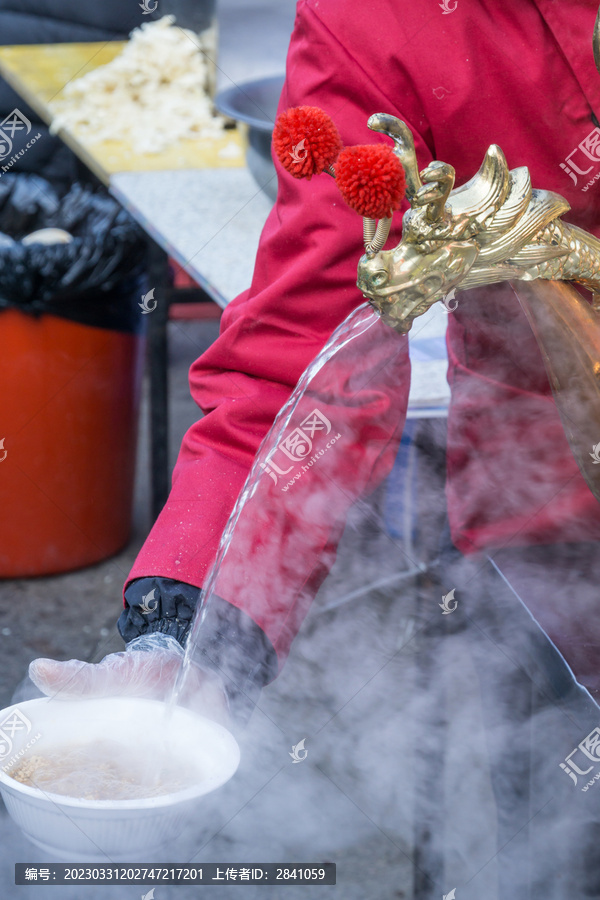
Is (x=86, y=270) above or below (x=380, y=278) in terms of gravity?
below

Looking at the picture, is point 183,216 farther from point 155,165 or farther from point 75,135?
point 75,135

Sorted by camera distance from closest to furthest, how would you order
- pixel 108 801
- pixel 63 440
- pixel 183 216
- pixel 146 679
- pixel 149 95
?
pixel 108 801 → pixel 146 679 → pixel 183 216 → pixel 63 440 → pixel 149 95

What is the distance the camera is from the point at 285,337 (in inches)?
38.8

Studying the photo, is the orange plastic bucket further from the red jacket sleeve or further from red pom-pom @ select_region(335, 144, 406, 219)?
red pom-pom @ select_region(335, 144, 406, 219)

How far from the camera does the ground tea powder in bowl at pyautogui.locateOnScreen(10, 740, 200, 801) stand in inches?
31.3

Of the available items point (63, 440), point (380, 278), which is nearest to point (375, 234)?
point (380, 278)

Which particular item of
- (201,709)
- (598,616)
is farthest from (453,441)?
(201,709)

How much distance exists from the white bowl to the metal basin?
135 centimetres

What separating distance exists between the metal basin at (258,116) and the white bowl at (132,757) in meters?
1.35

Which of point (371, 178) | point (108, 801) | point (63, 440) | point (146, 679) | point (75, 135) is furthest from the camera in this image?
point (63, 440)

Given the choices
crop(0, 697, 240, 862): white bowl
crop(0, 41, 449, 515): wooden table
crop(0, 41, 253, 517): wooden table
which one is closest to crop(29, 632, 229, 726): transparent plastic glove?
crop(0, 697, 240, 862): white bowl

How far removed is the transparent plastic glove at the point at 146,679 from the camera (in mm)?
834

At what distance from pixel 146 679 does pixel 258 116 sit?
1.68 meters

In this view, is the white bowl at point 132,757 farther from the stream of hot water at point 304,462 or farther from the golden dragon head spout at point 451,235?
the golden dragon head spout at point 451,235
